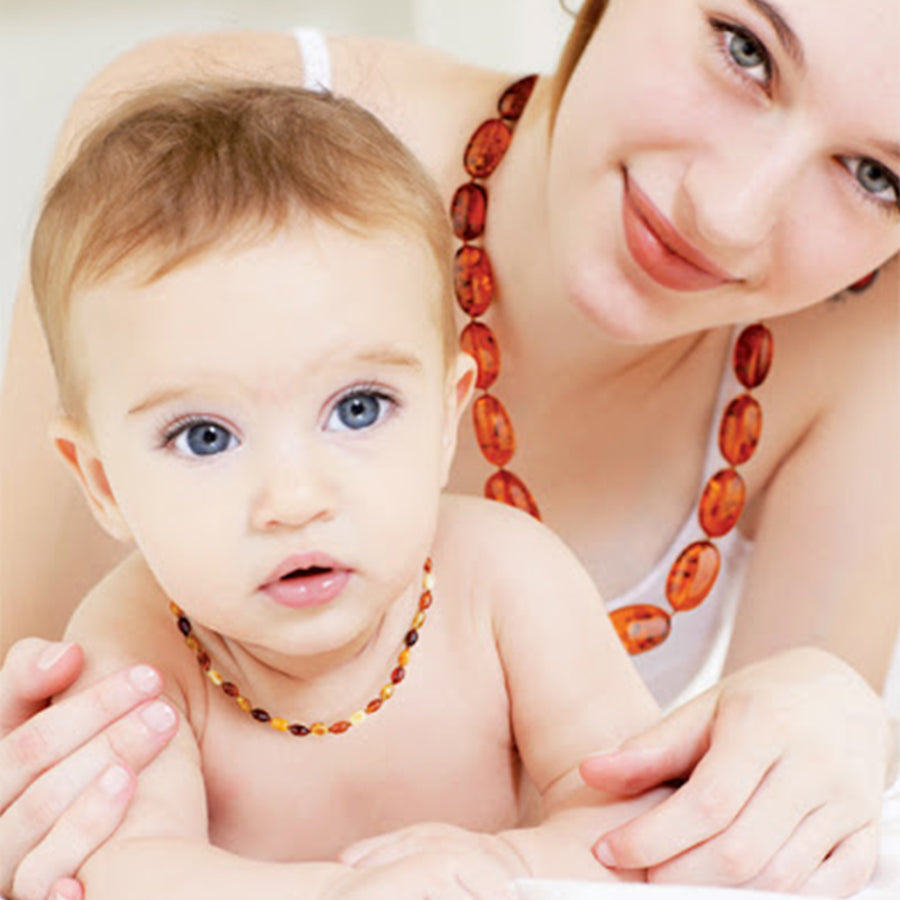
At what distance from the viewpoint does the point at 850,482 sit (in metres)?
1.46

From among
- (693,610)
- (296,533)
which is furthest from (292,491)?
(693,610)

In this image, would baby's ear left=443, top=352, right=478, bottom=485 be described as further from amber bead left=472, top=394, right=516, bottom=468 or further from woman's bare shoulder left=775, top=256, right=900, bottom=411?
woman's bare shoulder left=775, top=256, right=900, bottom=411

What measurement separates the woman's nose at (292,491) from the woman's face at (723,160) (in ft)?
1.25

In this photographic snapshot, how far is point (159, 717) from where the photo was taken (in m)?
0.96

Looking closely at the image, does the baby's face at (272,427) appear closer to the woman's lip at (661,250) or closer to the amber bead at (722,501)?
the woman's lip at (661,250)

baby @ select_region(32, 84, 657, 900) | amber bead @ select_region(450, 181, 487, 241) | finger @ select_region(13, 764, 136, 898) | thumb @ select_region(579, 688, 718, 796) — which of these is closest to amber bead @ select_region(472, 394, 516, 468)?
amber bead @ select_region(450, 181, 487, 241)

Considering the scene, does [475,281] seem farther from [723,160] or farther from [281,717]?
[281,717]

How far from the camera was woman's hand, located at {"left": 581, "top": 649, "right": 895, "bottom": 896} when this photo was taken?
93 centimetres

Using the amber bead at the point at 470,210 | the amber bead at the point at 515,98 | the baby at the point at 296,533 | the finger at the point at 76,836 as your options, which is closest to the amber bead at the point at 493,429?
the amber bead at the point at 470,210

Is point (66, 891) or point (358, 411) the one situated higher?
point (358, 411)

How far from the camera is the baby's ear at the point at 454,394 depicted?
996mm

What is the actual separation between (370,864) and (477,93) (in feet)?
2.64

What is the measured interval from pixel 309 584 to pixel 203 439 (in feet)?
0.32

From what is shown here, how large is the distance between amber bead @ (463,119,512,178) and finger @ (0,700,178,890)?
642 mm
